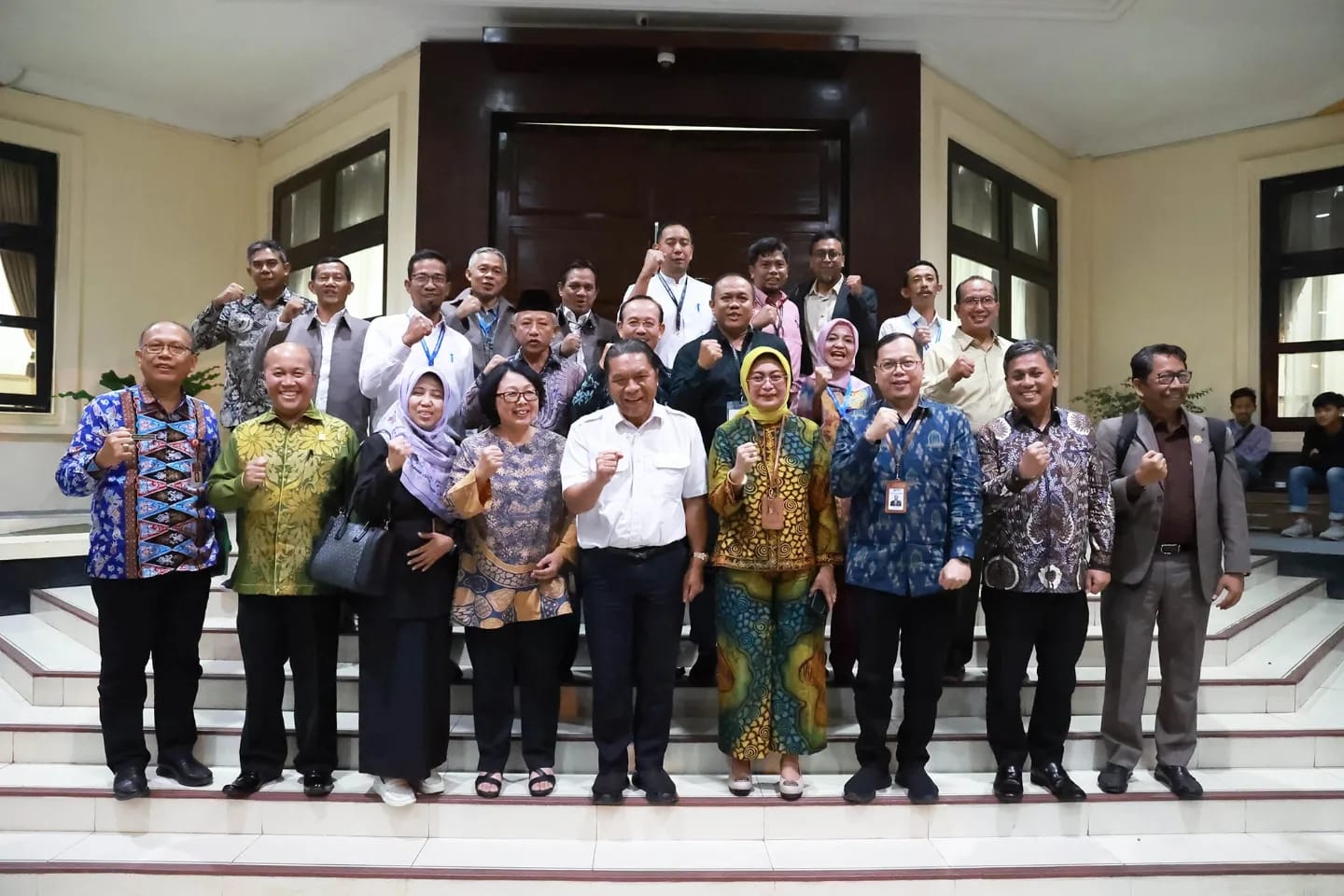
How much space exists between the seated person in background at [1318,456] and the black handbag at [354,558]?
6617 mm

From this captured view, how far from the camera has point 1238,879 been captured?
9.25 ft

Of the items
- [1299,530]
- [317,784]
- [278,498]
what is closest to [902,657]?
[317,784]

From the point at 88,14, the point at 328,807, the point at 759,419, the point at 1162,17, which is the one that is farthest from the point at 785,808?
the point at 88,14

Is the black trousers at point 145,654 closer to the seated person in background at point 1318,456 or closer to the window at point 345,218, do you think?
the window at point 345,218

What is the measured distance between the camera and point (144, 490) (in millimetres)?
2896

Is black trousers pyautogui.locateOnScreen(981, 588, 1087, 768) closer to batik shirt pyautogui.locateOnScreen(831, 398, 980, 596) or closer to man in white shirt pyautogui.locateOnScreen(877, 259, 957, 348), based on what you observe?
batik shirt pyautogui.locateOnScreen(831, 398, 980, 596)

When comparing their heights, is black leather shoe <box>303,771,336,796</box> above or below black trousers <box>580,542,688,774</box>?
below

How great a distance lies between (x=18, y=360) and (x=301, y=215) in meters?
2.57

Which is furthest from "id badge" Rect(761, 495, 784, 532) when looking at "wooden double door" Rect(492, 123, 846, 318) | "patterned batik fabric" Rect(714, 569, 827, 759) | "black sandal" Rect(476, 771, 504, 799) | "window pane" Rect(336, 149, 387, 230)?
"window pane" Rect(336, 149, 387, 230)

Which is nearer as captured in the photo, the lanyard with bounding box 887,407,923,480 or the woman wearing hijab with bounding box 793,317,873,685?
the lanyard with bounding box 887,407,923,480

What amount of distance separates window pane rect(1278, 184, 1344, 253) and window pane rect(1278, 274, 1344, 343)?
0.29m

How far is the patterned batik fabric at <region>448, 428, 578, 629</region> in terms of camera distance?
9.51 ft

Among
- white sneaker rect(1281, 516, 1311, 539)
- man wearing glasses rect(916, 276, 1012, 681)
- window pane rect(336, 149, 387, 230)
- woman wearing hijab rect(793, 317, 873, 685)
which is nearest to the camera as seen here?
woman wearing hijab rect(793, 317, 873, 685)

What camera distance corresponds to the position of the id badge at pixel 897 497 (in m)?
2.81
